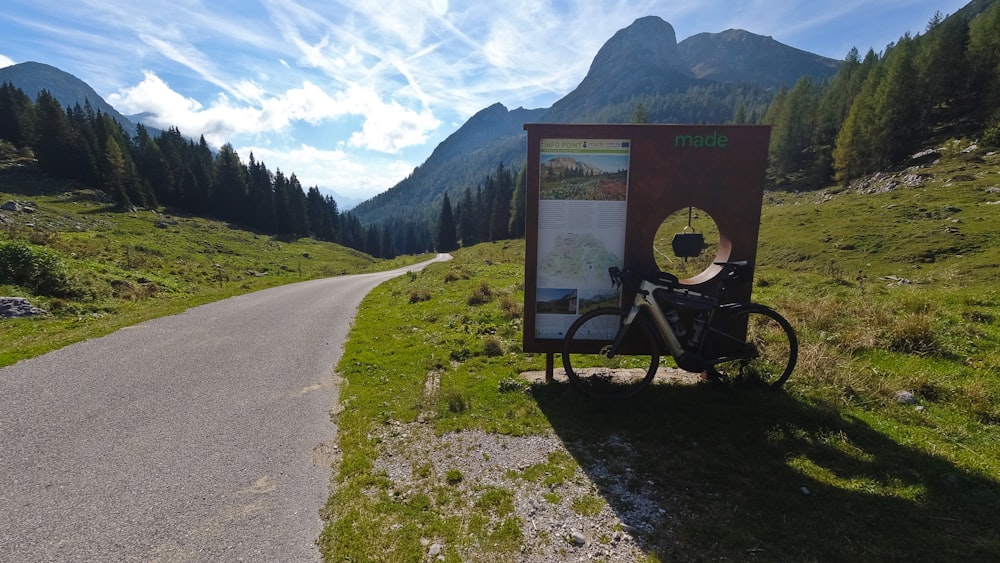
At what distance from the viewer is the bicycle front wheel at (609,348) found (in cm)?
720

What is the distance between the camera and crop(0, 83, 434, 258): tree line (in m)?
74.8

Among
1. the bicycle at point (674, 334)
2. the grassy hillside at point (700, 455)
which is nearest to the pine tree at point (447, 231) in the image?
the grassy hillside at point (700, 455)

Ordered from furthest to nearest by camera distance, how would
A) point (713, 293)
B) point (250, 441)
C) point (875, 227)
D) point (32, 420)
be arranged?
point (875, 227) < point (713, 293) < point (32, 420) < point (250, 441)

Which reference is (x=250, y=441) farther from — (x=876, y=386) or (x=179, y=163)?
(x=179, y=163)

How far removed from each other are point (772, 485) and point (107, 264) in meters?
32.7

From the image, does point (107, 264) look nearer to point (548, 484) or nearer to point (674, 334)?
point (548, 484)

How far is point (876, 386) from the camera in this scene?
6953mm

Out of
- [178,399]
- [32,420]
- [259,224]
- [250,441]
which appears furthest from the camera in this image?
[259,224]

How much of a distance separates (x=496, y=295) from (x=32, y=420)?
13.4 metres

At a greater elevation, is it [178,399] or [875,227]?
[875,227]

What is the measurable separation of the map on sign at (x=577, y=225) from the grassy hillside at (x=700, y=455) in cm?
171

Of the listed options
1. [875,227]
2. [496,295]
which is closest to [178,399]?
[496,295]

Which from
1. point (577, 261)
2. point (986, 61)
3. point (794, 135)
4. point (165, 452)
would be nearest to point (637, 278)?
point (577, 261)

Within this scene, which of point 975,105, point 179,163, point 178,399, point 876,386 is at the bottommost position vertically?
point 178,399
